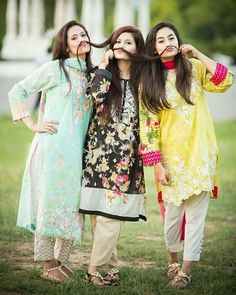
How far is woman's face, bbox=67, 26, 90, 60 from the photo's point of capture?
17.9 ft

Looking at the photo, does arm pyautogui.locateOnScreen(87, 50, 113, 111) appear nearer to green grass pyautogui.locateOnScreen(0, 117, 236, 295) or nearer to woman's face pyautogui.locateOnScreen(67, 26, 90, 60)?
woman's face pyautogui.locateOnScreen(67, 26, 90, 60)

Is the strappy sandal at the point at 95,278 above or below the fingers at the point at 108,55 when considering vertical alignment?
below

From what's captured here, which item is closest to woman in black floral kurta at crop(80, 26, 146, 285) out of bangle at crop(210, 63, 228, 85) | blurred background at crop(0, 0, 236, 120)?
bangle at crop(210, 63, 228, 85)

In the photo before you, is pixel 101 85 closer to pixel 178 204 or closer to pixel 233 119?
pixel 178 204

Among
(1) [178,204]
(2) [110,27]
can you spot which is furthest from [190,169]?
(2) [110,27]

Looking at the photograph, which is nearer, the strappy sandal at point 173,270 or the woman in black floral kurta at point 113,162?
the woman in black floral kurta at point 113,162

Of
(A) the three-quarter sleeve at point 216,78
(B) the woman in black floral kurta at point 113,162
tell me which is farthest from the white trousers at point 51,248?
(A) the three-quarter sleeve at point 216,78

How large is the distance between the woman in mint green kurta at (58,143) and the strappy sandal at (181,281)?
0.66m

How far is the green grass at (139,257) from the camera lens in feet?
17.2

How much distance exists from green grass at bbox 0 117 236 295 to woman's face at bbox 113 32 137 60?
56.8 inches

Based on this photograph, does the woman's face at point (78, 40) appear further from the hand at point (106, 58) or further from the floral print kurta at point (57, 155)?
the hand at point (106, 58)

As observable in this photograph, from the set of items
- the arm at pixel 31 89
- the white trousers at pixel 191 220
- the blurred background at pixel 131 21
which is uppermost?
the blurred background at pixel 131 21

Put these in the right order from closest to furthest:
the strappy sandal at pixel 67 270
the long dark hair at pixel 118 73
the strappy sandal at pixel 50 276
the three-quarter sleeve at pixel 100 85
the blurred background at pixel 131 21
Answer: the three-quarter sleeve at pixel 100 85 < the long dark hair at pixel 118 73 < the strappy sandal at pixel 50 276 < the strappy sandal at pixel 67 270 < the blurred background at pixel 131 21

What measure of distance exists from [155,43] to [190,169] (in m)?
0.85
